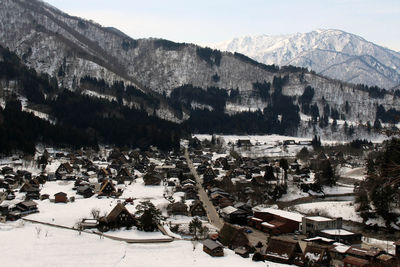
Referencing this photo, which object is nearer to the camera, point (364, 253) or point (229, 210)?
point (364, 253)

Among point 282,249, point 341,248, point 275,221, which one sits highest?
point 282,249

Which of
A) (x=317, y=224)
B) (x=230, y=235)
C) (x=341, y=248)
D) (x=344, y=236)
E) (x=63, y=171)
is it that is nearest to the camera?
→ (x=341, y=248)

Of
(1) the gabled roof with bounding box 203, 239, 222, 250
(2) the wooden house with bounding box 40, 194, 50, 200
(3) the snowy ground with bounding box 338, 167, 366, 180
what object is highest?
(3) the snowy ground with bounding box 338, 167, 366, 180

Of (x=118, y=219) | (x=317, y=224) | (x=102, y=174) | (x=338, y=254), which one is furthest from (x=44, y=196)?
(x=338, y=254)

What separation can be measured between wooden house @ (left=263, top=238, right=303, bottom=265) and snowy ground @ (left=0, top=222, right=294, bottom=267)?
3.53 feet

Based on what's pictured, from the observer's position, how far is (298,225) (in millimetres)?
39562

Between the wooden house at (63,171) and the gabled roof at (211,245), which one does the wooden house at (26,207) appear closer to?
the gabled roof at (211,245)

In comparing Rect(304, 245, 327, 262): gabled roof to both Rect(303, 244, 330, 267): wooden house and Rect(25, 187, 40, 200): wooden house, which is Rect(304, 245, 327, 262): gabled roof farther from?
Rect(25, 187, 40, 200): wooden house

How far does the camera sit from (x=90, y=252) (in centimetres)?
2809

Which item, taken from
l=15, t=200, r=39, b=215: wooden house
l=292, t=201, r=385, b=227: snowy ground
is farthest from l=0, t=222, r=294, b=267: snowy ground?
l=292, t=201, r=385, b=227: snowy ground

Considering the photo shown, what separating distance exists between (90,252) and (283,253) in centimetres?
1397

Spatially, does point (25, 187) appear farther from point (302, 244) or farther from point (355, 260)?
point (355, 260)

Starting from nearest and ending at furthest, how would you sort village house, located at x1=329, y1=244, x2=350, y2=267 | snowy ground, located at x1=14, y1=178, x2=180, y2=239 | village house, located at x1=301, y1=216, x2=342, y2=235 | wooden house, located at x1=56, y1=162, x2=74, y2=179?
village house, located at x1=329, y1=244, x2=350, y2=267 < snowy ground, located at x1=14, y1=178, x2=180, y2=239 < village house, located at x1=301, y1=216, x2=342, y2=235 < wooden house, located at x1=56, y1=162, x2=74, y2=179

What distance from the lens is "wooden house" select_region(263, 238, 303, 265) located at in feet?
95.0
